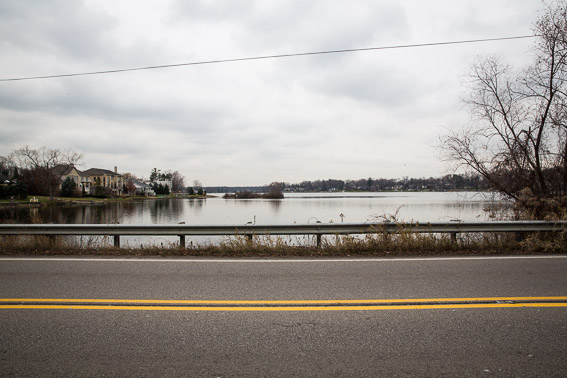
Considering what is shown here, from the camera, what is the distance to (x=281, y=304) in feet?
13.8

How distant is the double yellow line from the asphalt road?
3 centimetres

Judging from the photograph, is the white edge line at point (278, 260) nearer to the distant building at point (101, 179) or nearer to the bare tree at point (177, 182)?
the distant building at point (101, 179)

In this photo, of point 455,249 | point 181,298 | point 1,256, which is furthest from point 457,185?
point 1,256

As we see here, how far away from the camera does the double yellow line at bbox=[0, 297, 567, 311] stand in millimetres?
4074

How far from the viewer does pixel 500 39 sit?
379 inches

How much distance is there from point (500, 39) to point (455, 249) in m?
6.90

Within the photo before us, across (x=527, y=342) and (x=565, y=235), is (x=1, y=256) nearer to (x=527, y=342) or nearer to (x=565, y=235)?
(x=527, y=342)

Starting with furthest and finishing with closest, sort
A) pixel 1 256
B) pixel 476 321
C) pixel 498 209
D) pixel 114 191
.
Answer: pixel 114 191, pixel 498 209, pixel 1 256, pixel 476 321

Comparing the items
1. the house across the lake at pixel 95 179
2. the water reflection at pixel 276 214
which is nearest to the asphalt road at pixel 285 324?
the water reflection at pixel 276 214

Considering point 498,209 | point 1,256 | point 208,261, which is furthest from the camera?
point 498,209

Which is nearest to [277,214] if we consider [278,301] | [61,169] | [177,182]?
[278,301]

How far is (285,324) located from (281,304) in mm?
598

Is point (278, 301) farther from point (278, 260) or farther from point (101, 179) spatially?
point (101, 179)

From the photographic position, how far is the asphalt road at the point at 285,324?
110 inches
